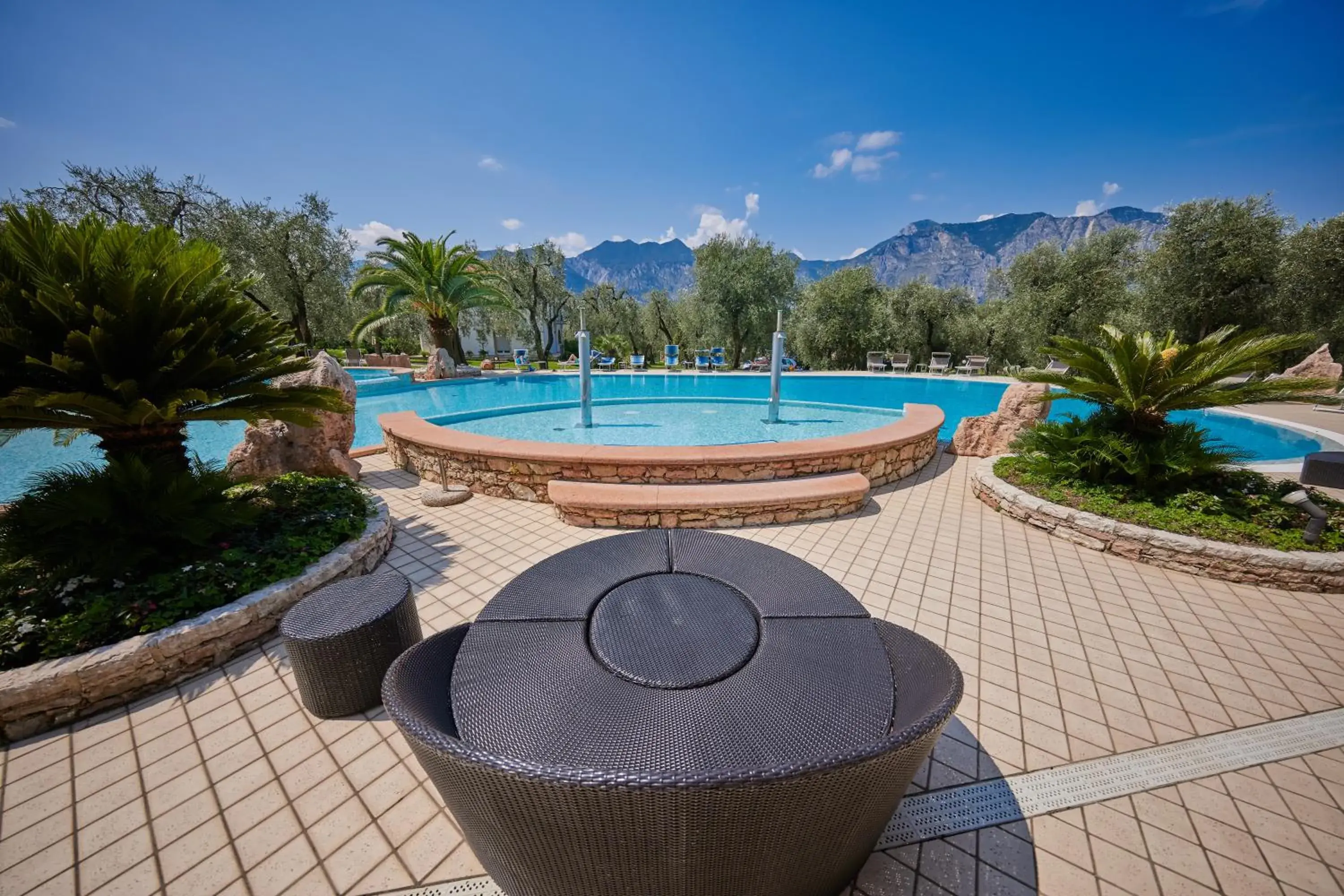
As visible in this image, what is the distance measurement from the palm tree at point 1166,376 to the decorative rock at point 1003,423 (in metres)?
1.66

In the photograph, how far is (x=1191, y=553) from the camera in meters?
3.91

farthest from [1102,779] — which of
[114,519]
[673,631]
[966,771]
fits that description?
[114,519]

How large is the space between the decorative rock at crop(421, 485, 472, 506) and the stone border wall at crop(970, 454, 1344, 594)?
6.42 metres

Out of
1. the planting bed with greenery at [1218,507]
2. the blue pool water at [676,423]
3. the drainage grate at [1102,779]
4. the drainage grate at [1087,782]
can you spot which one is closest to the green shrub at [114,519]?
the drainage grate at [1087,782]

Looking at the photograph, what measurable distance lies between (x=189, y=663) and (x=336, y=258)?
21.1 meters

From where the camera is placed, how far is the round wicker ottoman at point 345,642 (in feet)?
7.59

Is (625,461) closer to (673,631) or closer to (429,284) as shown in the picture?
(673,631)

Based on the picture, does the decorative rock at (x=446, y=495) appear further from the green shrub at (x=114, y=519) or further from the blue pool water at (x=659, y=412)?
the blue pool water at (x=659, y=412)

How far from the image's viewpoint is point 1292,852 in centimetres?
187

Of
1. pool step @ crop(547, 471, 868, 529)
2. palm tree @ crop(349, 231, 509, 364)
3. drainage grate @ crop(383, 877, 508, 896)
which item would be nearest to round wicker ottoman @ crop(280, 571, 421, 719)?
drainage grate @ crop(383, 877, 508, 896)

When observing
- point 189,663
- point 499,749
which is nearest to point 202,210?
point 189,663

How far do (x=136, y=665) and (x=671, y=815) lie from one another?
3299 mm

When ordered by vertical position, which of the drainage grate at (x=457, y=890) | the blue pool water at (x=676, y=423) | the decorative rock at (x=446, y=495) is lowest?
the drainage grate at (x=457, y=890)

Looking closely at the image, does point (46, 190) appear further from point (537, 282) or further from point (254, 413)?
point (254, 413)
